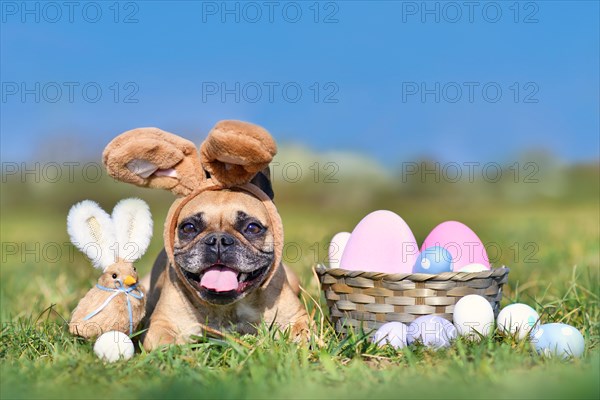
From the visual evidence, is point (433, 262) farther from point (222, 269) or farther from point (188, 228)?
point (188, 228)

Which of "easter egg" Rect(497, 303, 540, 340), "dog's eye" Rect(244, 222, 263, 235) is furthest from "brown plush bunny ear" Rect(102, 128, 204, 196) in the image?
"easter egg" Rect(497, 303, 540, 340)

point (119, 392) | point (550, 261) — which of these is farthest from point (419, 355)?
point (550, 261)

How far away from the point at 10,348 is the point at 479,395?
227cm

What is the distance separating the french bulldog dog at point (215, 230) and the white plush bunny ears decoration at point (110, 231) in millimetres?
141

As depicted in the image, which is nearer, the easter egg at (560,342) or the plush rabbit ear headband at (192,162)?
the easter egg at (560,342)

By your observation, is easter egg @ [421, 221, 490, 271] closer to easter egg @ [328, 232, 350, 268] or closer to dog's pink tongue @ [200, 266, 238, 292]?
easter egg @ [328, 232, 350, 268]

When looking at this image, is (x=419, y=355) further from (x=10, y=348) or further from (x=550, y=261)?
(x=550, y=261)

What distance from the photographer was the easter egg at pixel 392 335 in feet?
9.95

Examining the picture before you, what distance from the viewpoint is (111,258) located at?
3352 millimetres

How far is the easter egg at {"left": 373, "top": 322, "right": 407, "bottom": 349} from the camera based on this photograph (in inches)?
119

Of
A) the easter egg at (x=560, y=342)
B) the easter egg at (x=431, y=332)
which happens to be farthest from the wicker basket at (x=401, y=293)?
the easter egg at (x=560, y=342)

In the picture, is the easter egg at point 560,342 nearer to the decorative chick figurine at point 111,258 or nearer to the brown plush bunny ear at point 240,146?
the brown plush bunny ear at point 240,146

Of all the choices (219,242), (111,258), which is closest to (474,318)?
(219,242)

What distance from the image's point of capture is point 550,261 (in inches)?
236
